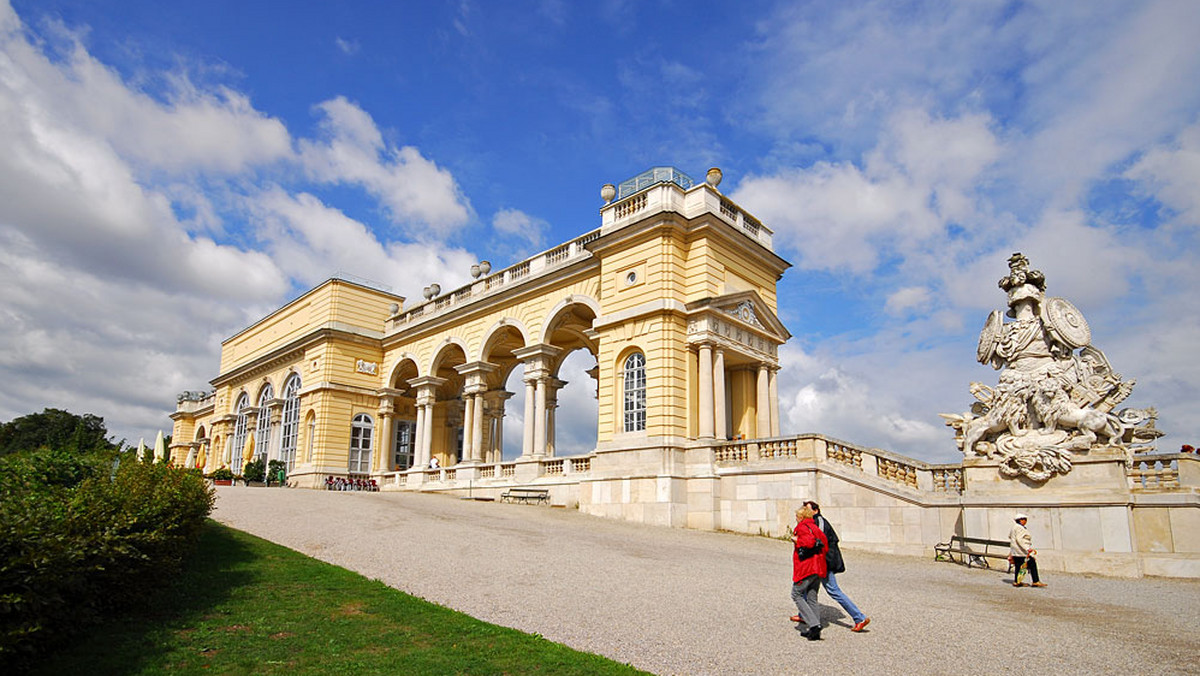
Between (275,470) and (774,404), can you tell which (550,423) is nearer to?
(774,404)

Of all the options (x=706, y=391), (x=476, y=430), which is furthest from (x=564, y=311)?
(x=706, y=391)

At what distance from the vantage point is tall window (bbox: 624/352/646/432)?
2316 cm

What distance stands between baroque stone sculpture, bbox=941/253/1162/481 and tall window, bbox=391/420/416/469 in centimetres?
2763

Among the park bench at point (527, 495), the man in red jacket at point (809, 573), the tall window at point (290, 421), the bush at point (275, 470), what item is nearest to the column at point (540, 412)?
the park bench at point (527, 495)

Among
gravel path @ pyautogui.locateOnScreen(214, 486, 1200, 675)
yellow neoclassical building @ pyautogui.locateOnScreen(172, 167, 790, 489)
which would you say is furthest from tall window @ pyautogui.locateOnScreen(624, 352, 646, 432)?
gravel path @ pyautogui.locateOnScreen(214, 486, 1200, 675)

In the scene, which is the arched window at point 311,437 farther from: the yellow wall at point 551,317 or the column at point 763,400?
the column at point 763,400

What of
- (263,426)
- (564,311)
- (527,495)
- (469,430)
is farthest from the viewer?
(263,426)

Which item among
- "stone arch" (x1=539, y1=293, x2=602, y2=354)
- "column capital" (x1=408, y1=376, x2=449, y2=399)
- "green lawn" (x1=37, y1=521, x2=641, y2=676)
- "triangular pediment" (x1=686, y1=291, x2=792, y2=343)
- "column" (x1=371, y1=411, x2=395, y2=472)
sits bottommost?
"green lawn" (x1=37, y1=521, x2=641, y2=676)

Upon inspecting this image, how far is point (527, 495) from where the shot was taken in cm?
2520

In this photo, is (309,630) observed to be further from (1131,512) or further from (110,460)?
(1131,512)

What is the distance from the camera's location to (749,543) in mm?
17703

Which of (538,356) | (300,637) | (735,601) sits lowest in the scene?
(300,637)

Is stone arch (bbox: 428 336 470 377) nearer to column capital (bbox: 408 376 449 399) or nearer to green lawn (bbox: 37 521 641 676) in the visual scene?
column capital (bbox: 408 376 449 399)

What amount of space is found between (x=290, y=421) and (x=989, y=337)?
33.5 metres
